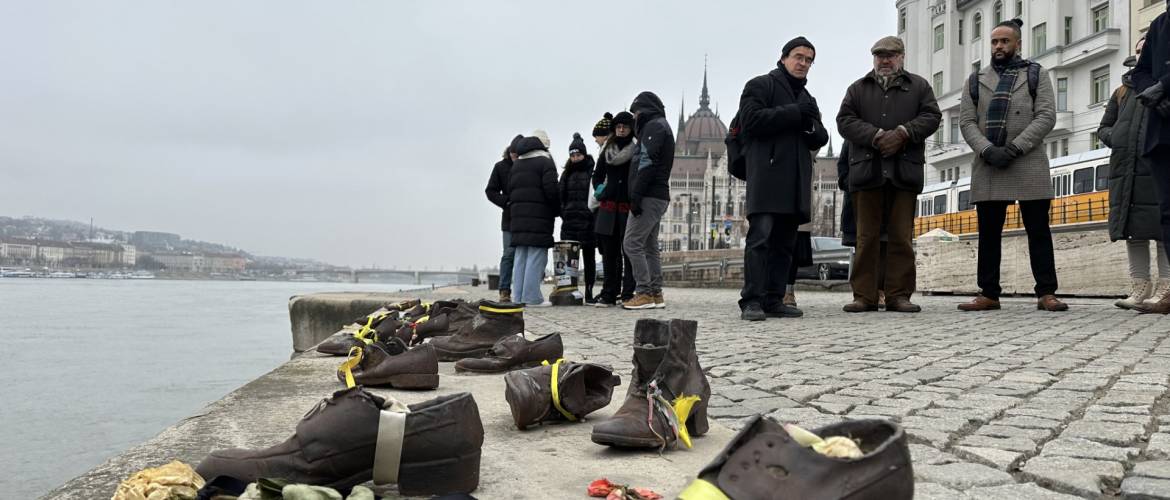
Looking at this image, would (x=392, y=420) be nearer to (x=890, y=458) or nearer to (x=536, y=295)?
(x=890, y=458)

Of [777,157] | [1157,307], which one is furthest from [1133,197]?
[777,157]

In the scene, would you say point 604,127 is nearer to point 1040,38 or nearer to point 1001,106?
point 1001,106

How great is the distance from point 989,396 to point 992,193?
4529 mm

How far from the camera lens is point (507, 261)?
444 inches

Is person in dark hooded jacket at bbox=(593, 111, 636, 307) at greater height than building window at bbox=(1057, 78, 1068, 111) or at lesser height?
lesser

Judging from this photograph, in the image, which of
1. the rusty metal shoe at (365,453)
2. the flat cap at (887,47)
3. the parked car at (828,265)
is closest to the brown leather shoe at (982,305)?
the flat cap at (887,47)

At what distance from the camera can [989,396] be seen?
10.1 feet

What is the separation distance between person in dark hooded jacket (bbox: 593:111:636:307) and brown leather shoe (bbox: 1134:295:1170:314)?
451 cm

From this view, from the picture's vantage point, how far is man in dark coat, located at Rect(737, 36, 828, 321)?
668 cm

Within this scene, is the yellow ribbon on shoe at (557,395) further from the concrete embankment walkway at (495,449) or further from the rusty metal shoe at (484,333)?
the rusty metal shoe at (484,333)

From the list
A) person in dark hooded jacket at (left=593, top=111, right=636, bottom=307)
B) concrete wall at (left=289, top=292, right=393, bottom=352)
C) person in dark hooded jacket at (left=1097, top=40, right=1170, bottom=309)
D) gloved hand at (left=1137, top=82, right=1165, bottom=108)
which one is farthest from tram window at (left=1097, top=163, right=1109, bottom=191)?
concrete wall at (left=289, top=292, right=393, bottom=352)

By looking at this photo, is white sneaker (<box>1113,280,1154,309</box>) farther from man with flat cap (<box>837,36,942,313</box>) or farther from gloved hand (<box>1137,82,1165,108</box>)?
gloved hand (<box>1137,82,1165,108</box>)

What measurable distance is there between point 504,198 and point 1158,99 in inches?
278

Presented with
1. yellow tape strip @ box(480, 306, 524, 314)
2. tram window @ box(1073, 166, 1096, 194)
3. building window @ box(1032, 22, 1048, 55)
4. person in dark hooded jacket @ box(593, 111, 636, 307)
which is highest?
building window @ box(1032, 22, 1048, 55)
